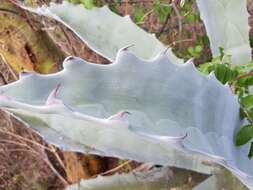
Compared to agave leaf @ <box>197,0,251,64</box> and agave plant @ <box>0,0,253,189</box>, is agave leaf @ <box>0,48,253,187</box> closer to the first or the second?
agave plant @ <box>0,0,253,189</box>

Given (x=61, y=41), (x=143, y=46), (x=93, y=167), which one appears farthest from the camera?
(x=61, y=41)

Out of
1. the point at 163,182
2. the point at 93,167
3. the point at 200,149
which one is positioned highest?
the point at 200,149

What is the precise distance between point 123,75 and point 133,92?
2 centimetres

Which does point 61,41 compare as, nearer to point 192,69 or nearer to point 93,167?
point 93,167

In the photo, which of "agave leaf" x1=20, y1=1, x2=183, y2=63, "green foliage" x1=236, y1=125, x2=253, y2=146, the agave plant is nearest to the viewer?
the agave plant

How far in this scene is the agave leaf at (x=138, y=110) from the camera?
0.52 m

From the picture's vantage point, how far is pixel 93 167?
1.53 m

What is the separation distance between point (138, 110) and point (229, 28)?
1.44 feet

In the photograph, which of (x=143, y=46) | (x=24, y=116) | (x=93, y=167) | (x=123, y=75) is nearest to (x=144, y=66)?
(x=123, y=75)

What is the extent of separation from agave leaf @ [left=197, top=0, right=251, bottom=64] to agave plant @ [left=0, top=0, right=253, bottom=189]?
25 centimetres

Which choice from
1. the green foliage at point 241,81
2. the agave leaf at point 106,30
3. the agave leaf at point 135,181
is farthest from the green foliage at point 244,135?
the agave leaf at point 106,30

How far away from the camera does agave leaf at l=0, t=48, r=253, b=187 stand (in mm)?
517

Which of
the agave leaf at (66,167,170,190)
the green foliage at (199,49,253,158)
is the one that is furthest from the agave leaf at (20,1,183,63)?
the agave leaf at (66,167,170,190)

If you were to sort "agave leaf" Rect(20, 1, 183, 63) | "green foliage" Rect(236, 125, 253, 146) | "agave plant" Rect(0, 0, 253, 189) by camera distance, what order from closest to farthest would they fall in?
1. "agave plant" Rect(0, 0, 253, 189)
2. "green foliage" Rect(236, 125, 253, 146)
3. "agave leaf" Rect(20, 1, 183, 63)
